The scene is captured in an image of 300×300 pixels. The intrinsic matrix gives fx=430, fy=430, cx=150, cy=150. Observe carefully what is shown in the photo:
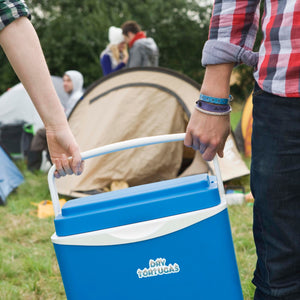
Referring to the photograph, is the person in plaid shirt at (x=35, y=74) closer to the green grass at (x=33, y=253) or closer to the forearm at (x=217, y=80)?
the forearm at (x=217, y=80)

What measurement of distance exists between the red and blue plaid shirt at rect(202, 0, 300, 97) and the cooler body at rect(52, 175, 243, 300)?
0.97 ft

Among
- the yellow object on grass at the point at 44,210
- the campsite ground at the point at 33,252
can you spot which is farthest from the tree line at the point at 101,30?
the campsite ground at the point at 33,252

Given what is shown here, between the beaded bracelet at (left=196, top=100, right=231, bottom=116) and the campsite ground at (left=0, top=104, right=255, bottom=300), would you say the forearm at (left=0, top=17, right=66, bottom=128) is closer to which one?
the beaded bracelet at (left=196, top=100, right=231, bottom=116)

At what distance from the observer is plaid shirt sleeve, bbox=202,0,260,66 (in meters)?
0.83

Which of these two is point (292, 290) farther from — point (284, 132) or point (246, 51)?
point (246, 51)

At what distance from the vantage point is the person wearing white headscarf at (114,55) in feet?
16.9

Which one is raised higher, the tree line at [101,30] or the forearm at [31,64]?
the forearm at [31,64]

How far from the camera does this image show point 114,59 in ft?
17.3

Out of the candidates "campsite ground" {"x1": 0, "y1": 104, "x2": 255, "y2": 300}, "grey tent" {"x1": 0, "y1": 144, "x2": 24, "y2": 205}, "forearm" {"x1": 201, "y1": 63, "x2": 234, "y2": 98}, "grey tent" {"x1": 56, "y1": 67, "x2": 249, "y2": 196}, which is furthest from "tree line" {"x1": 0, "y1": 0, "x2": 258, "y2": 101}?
"forearm" {"x1": 201, "y1": 63, "x2": 234, "y2": 98}

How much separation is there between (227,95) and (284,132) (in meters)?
0.15

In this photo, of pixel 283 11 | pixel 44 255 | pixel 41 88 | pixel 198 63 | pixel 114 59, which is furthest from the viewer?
pixel 198 63

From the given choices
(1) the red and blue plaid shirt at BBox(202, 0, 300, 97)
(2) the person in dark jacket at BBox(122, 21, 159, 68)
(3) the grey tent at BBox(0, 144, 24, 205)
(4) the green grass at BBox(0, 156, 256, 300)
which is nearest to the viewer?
(1) the red and blue plaid shirt at BBox(202, 0, 300, 97)

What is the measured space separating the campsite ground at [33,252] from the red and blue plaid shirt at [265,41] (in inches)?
43.0

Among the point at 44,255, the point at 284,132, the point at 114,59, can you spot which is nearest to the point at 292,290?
the point at 284,132
